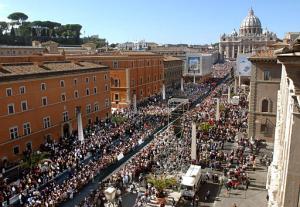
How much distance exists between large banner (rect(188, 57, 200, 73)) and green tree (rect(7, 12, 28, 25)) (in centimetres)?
6816

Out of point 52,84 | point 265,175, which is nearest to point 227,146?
point 265,175

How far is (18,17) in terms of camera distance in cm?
11931

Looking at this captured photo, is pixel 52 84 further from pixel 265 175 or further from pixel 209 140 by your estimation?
pixel 265 175

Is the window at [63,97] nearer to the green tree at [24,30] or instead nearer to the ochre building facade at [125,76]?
the ochre building facade at [125,76]

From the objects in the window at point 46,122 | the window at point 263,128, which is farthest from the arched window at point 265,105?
the window at point 46,122

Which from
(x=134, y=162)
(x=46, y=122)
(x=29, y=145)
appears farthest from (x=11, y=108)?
(x=134, y=162)

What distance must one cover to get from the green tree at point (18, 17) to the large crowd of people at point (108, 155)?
92260mm

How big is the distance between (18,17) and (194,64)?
230 feet

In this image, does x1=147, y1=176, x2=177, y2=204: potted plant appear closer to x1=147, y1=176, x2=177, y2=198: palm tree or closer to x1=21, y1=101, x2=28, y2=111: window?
x1=147, y1=176, x2=177, y2=198: palm tree

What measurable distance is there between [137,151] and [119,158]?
3513mm

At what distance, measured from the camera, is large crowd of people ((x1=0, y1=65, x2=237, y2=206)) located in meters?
22.1

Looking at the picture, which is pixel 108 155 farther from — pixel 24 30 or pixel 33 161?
pixel 24 30

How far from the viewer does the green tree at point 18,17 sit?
386ft

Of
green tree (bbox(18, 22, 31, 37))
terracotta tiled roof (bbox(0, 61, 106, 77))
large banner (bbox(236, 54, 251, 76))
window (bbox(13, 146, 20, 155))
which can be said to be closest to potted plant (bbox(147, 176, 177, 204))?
window (bbox(13, 146, 20, 155))
